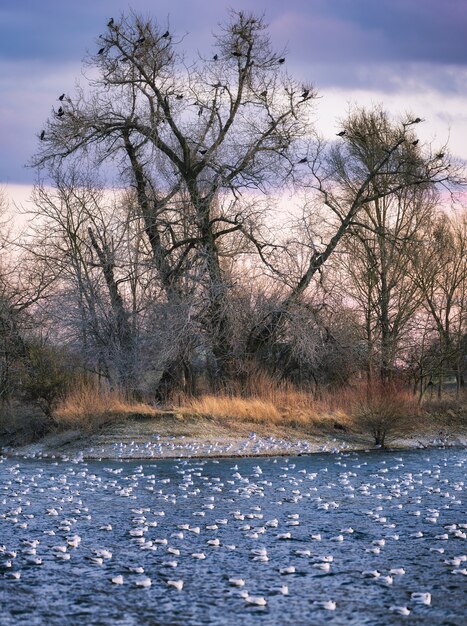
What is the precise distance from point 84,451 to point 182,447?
2.93 meters

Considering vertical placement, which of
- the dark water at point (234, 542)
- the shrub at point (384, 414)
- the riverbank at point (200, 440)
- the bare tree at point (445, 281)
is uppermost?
the bare tree at point (445, 281)

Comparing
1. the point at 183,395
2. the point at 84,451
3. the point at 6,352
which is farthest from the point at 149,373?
the point at 84,451

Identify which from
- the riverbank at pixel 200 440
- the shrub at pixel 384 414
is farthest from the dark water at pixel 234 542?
the shrub at pixel 384 414

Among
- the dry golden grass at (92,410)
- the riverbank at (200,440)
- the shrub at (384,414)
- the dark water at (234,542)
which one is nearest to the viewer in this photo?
the dark water at (234,542)

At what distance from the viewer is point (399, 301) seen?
3656 centimetres

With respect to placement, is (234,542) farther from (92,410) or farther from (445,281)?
(445,281)

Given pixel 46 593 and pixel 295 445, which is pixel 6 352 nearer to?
pixel 295 445

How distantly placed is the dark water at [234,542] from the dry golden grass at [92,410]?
5.72m

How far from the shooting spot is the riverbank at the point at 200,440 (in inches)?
990

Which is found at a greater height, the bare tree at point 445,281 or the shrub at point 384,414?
the bare tree at point 445,281

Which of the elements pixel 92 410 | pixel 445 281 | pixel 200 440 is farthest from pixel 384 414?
pixel 445 281

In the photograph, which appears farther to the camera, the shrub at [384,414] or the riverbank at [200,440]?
the shrub at [384,414]

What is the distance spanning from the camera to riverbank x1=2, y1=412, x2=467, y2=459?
25156mm

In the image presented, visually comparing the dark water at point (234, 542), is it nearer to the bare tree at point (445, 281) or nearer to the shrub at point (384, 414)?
the shrub at point (384, 414)
